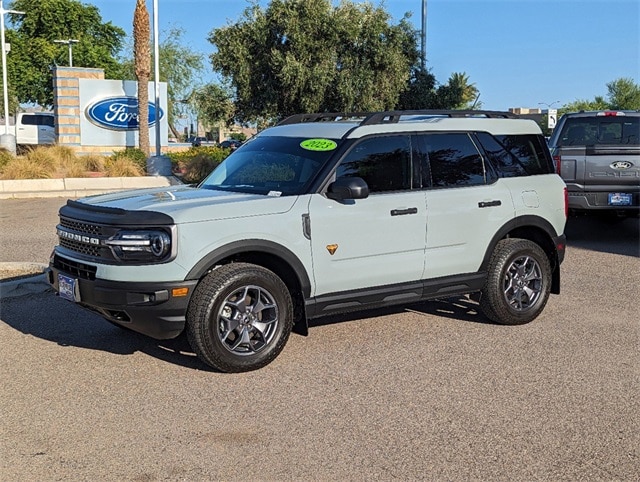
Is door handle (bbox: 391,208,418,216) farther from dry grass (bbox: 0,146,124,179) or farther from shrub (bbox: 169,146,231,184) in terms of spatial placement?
dry grass (bbox: 0,146,124,179)

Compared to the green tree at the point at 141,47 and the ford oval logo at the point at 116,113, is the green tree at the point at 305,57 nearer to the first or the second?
the green tree at the point at 141,47

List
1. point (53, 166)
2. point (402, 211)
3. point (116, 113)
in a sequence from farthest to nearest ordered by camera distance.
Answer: point (116, 113), point (53, 166), point (402, 211)

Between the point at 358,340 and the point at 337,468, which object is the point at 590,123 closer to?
the point at 358,340

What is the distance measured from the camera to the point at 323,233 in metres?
5.89

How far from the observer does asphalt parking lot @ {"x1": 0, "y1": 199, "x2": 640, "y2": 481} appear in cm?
412

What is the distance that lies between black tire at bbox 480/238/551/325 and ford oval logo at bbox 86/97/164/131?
2419cm

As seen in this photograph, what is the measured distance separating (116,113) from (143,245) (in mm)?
25831

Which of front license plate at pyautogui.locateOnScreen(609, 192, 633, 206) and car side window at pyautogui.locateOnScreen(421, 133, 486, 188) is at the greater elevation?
car side window at pyautogui.locateOnScreen(421, 133, 486, 188)

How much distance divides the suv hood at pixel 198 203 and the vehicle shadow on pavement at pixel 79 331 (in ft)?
3.92

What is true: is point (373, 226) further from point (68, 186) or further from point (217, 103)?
point (217, 103)

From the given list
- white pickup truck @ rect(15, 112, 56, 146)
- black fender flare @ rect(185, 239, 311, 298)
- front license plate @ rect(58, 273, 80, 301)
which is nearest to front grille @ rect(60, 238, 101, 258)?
front license plate @ rect(58, 273, 80, 301)

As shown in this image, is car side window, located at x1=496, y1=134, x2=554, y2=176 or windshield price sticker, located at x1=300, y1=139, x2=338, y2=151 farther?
car side window, located at x1=496, y1=134, x2=554, y2=176

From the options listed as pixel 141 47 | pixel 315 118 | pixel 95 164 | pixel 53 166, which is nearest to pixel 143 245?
pixel 315 118

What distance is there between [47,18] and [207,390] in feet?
181
